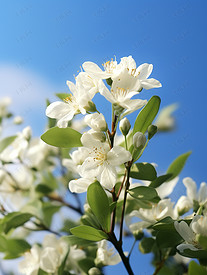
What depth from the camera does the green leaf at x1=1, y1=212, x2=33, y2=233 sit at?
4.29 ft

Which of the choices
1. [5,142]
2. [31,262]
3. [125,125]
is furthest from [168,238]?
[5,142]

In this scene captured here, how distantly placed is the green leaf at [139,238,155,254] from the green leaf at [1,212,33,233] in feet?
1.38

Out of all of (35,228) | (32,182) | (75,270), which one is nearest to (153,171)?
(75,270)

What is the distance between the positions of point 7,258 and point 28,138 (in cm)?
50

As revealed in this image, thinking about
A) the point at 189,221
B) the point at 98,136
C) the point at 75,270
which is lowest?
the point at 75,270

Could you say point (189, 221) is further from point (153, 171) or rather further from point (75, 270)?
point (75, 270)

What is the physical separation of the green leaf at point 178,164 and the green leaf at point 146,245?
24 centimetres

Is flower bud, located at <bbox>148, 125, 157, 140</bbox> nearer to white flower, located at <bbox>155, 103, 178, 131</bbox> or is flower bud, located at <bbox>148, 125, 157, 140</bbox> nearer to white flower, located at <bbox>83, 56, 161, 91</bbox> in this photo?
white flower, located at <bbox>83, 56, 161, 91</bbox>

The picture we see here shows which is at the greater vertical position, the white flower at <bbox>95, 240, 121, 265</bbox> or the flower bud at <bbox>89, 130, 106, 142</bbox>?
the flower bud at <bbox>89, 130, 106, 142</bbox>

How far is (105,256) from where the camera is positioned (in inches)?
46.4

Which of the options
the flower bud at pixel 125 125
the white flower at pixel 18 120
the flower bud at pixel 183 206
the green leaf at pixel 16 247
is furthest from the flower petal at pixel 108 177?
the white flower at pixel 18 120

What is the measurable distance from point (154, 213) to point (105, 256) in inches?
8.2

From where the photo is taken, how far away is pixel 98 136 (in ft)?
2.92

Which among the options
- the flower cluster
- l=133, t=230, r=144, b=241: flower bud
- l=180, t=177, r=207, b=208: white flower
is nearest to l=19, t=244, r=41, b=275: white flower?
the flower cluster
